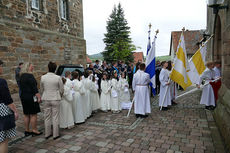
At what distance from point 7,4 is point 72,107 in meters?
7.21

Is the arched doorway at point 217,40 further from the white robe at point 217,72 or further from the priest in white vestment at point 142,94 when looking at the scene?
the priest in white vestment at point 142,94

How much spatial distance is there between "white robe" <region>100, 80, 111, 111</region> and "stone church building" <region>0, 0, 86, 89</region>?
17.7 ft

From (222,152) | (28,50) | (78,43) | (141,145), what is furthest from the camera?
(78,43)

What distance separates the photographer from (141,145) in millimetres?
3760

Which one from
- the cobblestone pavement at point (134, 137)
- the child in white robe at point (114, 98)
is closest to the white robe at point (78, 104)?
the cobblestone pavement at point (134, 137)

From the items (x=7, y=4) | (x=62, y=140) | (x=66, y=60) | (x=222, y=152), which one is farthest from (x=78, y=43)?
(x=222, y=152)

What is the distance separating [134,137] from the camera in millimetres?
4184

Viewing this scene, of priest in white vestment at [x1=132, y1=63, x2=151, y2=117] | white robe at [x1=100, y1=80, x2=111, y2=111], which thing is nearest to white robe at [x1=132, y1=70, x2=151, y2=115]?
priest in white vestment at [x1=132, y1=63, x2=151, y2=117]

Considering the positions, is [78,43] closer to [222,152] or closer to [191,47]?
[222,152]

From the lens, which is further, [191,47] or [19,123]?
[191,47]

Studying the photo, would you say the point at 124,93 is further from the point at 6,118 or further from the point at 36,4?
the point at 36,4

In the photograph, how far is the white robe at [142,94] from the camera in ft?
19.2

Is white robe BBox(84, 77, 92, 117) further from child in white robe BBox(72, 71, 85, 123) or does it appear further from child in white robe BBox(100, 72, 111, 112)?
child in white robe BBox(100, 72, 111, 112)

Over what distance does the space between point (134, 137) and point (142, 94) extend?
2015 millimetres
